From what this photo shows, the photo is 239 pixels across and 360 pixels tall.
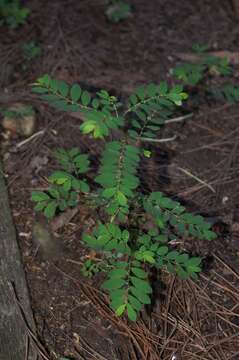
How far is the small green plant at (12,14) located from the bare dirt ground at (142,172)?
58mm

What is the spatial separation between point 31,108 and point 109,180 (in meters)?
1.25

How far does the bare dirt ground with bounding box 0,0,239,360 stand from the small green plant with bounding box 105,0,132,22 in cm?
5

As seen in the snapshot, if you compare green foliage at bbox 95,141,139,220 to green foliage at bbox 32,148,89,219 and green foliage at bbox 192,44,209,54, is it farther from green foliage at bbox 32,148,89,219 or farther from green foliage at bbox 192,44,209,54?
green foliage at bbox 192,44,209,54

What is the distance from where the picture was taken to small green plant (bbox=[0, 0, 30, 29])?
3.83 m

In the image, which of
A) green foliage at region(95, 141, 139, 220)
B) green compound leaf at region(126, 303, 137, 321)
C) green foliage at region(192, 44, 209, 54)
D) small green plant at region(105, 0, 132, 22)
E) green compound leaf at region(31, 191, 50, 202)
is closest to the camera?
green compound leaf at region(126, 303, 137, 321)

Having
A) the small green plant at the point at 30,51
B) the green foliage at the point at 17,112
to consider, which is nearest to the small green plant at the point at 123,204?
the green foliage at the point at 17,112

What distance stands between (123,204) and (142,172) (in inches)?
33.7

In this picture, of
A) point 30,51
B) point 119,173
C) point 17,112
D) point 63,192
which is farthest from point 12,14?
point 119,173

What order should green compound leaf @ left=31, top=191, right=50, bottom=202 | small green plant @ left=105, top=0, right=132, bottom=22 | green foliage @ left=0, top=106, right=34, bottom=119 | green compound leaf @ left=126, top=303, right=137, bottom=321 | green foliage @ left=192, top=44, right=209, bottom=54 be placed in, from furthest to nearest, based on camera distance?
small green plant @ left=105, top=0, right=132, bottom=22 < green foliage @ left=192, top=44, right=209, bottom=54 < green foliage @ left=0, top=106, right=34, bottom=119 < green compound leaf @ left=31, top=191, right=50, bottom=202 < green compound leaf @ left=126, top=303, right=137, bottom=321

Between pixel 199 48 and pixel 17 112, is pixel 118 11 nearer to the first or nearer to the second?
pixel 199 48

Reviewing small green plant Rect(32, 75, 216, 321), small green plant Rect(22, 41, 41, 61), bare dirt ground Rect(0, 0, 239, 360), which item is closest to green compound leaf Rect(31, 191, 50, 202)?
small green plant Rect(32, 75, 216, 321)

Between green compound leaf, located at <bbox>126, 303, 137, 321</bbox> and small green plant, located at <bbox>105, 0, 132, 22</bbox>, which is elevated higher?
small green plant, located at <bbox>105, 0, 132, 22</bbox>

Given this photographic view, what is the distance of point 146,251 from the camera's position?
2.22 m

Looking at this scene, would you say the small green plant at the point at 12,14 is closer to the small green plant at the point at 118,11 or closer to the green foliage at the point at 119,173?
the small green plant at the point at 118,11
